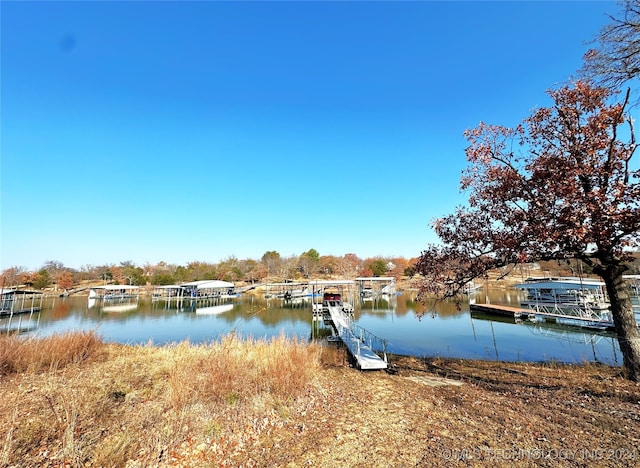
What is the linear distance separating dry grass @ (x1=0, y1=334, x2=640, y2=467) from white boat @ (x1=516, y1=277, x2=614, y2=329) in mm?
19865

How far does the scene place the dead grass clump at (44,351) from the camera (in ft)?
29.8

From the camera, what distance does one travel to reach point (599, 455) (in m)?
4.18

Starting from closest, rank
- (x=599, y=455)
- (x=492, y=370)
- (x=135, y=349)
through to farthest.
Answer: (x=599, y=455) < (x=492, y=370) < (x=135, y=349)

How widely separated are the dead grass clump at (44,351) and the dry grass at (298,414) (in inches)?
2.5

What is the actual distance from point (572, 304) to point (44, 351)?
41.4m

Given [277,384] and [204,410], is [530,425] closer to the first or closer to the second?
[277,384]

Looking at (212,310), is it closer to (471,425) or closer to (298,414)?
(298,414)

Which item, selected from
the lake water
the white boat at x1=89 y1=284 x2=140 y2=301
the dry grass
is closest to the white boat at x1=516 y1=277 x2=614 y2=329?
the lake water

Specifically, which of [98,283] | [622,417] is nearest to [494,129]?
[622,417]

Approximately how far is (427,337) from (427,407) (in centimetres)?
1637

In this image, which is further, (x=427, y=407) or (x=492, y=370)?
(x=492, y=370)

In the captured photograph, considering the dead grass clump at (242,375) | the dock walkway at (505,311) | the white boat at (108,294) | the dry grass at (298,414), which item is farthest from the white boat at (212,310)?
the dead grass clump at (242,375)

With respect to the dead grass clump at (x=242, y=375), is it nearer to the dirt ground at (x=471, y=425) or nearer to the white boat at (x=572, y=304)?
the dirt ground at (x=471, y=425)

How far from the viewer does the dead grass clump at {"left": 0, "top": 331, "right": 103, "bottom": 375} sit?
9.09m
